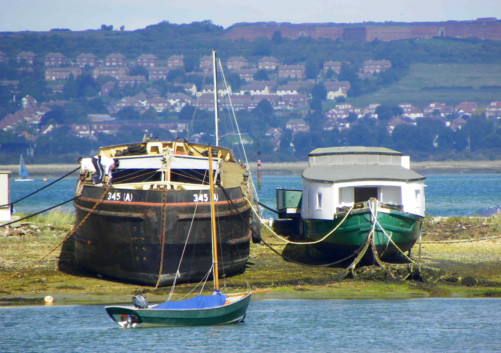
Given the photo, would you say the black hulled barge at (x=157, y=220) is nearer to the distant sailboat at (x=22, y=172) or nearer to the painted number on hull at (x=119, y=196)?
the painted number on hull at (x=119, y=196)

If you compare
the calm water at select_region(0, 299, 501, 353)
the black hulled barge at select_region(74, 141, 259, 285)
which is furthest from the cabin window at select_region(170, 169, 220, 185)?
the calm water at select_region(0, 299, 501, 353)

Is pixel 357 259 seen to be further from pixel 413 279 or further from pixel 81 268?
pixel 81 268

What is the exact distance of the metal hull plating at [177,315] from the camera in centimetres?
2355

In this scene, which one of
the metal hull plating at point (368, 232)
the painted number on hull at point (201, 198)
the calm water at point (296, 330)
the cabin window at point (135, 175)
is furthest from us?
the cabin window at point (135, 175)

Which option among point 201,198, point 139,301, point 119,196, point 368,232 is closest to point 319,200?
point 368,232

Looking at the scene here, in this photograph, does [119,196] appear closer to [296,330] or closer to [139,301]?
[139,301]

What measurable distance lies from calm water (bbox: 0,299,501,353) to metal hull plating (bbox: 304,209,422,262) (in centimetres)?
404

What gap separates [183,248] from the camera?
27875 mm

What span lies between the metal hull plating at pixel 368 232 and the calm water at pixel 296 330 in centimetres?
404

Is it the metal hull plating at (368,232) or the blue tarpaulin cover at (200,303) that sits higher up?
the metal hull plating at (368,232)

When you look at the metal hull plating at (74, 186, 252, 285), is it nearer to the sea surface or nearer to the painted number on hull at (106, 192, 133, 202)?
the painted number on hull at (106, 192, 133, 202)

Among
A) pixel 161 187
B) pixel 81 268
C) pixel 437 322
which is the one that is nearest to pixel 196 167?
pixel 161 187

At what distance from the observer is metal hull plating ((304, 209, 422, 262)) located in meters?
31.2

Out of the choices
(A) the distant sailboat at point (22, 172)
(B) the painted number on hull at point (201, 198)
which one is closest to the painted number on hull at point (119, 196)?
(B) the painted number on hull at point (201, 198)
